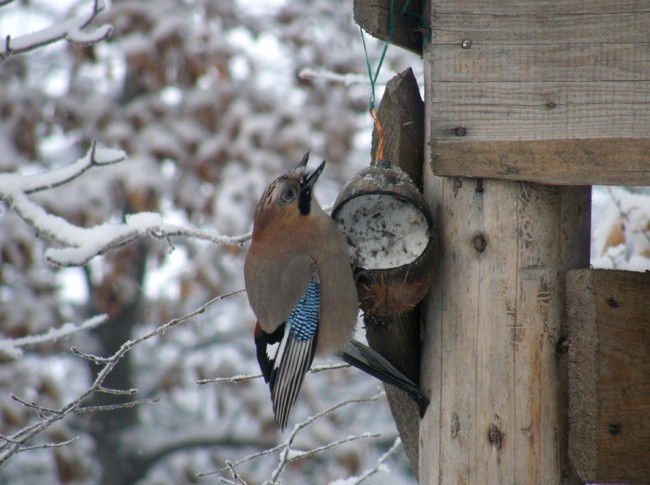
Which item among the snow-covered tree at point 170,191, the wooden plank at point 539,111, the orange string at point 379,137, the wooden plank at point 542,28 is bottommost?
the snow-covered tree at point 170,191

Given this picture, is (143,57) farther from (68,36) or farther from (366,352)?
(366,352)

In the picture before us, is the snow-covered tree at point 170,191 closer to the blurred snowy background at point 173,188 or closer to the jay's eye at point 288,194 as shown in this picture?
the blurred snowy background at point 173,188

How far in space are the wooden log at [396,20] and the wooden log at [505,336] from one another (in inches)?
23.5

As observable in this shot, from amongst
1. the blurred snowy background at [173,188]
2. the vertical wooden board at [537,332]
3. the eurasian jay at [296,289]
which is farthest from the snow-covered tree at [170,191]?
the vertical wooden board at [537,332]

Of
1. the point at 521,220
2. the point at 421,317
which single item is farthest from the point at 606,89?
the point at 421,317

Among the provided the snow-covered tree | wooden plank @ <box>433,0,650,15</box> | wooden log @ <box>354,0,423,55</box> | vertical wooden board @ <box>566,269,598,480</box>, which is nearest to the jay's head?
wooden log @ <box>354,0,423,55</box>

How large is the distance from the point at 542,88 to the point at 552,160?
7.9 inches

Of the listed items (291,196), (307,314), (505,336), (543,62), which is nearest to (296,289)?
(307,314)

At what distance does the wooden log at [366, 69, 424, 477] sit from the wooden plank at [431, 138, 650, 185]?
429 millimetres

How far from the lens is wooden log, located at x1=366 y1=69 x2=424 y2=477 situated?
280cm

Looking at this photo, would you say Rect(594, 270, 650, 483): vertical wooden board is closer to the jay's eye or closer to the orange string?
the orange string

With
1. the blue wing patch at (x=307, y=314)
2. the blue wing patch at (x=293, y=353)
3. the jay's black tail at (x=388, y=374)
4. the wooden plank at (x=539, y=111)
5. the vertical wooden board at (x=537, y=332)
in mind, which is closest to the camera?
the wooden plank at (x=539, y=111)

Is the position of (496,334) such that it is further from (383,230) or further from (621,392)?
(383,230)

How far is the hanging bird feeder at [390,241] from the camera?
258 centimetres
